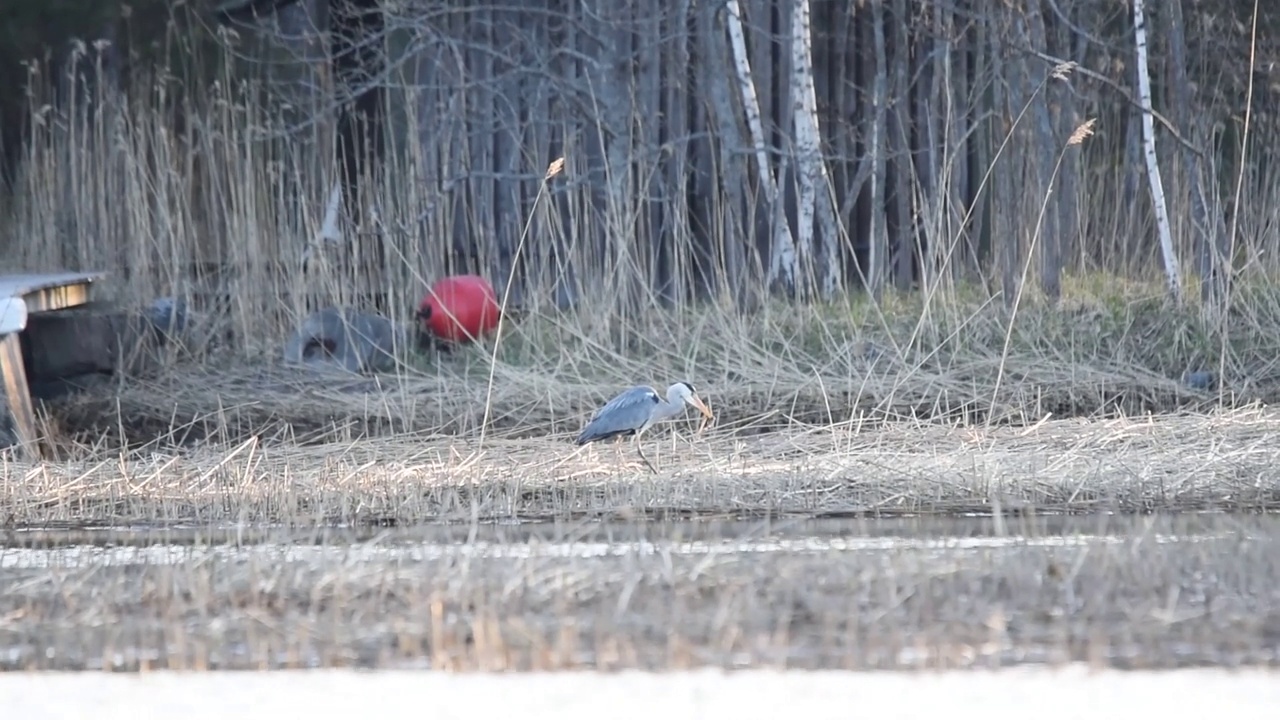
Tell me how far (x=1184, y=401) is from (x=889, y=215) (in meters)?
2.74

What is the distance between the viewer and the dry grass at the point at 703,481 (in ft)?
15.0

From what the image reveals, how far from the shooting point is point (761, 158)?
7664 millimetres

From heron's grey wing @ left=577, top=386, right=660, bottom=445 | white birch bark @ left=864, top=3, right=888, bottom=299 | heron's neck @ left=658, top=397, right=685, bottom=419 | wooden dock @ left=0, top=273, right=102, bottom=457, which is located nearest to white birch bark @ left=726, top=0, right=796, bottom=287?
white birch bark @ left=864, top=3, right=888, bottom=299

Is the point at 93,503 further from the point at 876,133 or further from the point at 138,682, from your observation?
the point at 876,133

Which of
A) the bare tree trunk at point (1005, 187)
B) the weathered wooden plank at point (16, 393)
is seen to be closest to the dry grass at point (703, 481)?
the weathered wooden plank at point (16, 393)

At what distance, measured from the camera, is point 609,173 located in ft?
24.5

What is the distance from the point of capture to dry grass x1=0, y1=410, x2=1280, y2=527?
15.0 ft

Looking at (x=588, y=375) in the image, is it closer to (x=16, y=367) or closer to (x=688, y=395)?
(x=688, y=395)

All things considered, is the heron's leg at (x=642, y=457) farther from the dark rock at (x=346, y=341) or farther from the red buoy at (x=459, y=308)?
the dark rock at (x=346, y=341)

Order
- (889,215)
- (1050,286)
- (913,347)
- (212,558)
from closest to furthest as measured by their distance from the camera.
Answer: (212,558)
(913,347)
(1050,286)
(889,215)

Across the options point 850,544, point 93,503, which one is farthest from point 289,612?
point 93,503

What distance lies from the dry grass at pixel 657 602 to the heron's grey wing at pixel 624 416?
45.5 inches

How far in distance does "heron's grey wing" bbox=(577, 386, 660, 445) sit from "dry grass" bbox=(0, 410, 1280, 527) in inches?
3.9

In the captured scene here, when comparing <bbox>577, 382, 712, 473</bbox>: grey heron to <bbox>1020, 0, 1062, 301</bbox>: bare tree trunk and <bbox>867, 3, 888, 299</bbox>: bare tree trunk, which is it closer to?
<bbox>867, 3, 888, 299</bbox>: bare tree trunk
